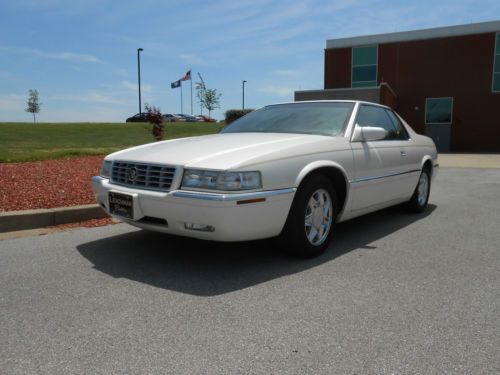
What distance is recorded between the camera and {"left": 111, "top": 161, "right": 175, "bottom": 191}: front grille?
348 centimetres

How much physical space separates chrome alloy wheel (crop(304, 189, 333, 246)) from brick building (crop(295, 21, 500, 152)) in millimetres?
19127

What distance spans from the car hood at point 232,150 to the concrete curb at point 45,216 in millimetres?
1488

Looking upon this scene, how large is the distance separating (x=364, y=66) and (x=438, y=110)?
199 inches

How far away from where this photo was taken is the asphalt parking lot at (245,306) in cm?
224

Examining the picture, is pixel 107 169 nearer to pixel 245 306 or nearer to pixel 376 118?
pixel 245 306

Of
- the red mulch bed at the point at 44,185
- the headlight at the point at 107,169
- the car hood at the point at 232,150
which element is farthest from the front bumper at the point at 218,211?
the red mulch bed at the point at 44,185

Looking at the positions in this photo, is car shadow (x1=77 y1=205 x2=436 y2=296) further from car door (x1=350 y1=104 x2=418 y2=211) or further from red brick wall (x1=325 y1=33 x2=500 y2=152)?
red brick wall (x1=325 y1=33 x2=500 y2=152)

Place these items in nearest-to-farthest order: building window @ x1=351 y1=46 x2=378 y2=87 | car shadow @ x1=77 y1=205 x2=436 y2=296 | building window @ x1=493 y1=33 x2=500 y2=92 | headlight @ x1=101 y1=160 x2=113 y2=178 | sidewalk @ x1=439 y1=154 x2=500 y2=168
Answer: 1. car shadow @ x1=77 y1=205 x2=436 y2=296
2. headlight @ x1=101 y1=160 x2=113 y2=178
3. sidewalk @ x1=439 y1=154 x2=500 y2=168
4. building window @ x1=493 y1=33 x2=500 y2=92
5. building window @ x1=351 y1=46 x2=378 y2=87

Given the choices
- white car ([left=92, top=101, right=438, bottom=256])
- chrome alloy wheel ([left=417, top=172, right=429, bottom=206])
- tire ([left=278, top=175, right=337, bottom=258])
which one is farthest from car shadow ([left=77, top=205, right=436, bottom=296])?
chrome alloy wheel ([left=417, top=172, right=429, bottom=206])

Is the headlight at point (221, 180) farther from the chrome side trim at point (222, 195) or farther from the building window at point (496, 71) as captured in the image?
the building window at point (496, 71)

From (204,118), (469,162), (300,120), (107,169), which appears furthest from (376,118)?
(204,118)

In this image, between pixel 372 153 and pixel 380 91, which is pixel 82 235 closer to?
pixel 372 153

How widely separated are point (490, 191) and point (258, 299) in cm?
698

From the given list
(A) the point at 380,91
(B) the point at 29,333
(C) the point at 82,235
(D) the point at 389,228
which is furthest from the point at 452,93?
(B) the point at 29,333
